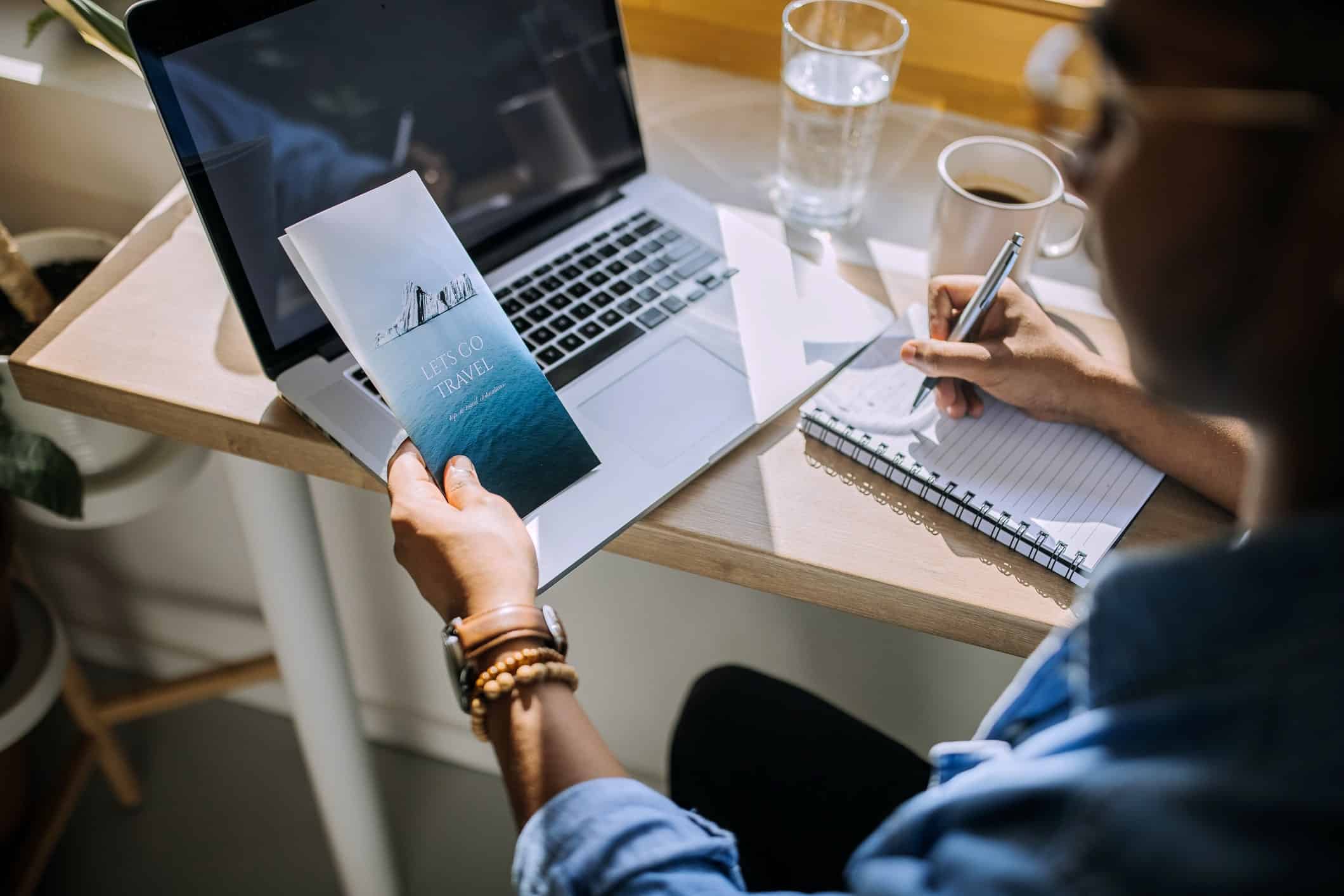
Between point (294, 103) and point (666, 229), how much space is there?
0.31m

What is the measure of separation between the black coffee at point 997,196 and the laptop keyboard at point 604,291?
22cm

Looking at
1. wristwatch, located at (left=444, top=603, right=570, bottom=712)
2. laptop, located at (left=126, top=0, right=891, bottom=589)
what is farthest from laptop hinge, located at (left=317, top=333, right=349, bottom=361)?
wristwatch, located at (left=444, top=603, right=570, bottom=712)

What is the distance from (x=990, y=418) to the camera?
2.56 ft

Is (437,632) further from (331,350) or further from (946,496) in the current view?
(946,496)

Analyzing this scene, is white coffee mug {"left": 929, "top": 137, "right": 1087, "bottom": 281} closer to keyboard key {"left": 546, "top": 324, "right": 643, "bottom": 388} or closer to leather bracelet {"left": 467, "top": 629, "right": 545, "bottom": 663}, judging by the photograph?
keyboard key {"left": 546, "top": 324, "right": 643, "bottom": 388}

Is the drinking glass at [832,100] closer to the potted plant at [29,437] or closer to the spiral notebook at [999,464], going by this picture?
the spiral notebook at [999,464]

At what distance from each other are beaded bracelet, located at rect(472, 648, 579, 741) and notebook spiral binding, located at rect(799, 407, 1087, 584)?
0.27 metres

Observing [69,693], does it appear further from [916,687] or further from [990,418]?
[990,418]

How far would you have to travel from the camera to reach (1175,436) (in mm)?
735

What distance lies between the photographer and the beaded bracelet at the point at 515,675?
0.59 metres

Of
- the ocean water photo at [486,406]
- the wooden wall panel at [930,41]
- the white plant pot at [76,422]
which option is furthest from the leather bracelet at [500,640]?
the wooden wall panel at [930,41]

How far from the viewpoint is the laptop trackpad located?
29.4 inches

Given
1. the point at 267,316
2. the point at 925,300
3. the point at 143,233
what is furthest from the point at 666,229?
the point at 143,233

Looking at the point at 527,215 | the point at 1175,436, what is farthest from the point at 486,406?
the point at 1175,436
